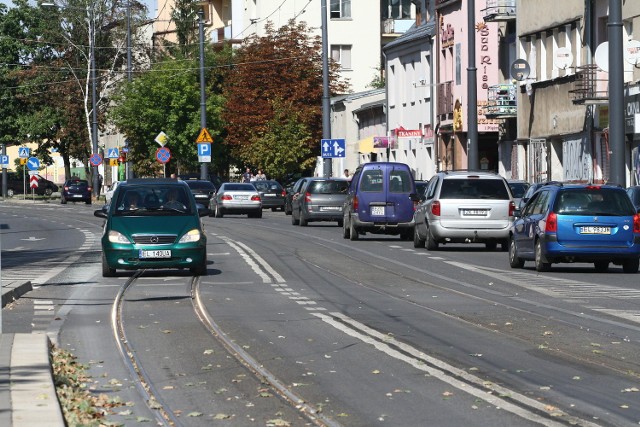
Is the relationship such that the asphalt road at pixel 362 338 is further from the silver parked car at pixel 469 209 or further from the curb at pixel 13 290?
the silver parked car at pixel 469 209

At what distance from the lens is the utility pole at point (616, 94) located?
3225cm

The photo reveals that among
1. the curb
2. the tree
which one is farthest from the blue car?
the tree

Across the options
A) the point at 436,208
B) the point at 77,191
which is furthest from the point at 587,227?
the point at 77,191

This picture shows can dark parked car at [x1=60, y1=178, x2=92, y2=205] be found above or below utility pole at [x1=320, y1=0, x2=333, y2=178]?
below

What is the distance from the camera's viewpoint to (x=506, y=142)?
194ft

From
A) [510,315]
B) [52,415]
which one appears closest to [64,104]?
[510,315]

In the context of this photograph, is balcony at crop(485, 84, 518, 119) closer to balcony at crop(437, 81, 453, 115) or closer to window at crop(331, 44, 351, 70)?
balcony at crop(437, 81, 453, 115)

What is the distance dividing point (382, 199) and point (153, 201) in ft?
44.8

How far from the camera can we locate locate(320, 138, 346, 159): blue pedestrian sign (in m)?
59.9

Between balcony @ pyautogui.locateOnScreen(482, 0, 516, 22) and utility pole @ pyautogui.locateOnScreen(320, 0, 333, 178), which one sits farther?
utility pole @ pyautogui.locateOnScreen(320, 0, 333, 178)

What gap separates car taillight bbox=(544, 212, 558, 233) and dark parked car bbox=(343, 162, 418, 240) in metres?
12.5

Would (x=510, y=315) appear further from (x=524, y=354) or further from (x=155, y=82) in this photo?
(x=155, y=82)

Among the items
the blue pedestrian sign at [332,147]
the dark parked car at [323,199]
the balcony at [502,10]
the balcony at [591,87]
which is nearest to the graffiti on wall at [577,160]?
the balcony at [591,87]

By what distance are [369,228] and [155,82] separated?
43.0m
